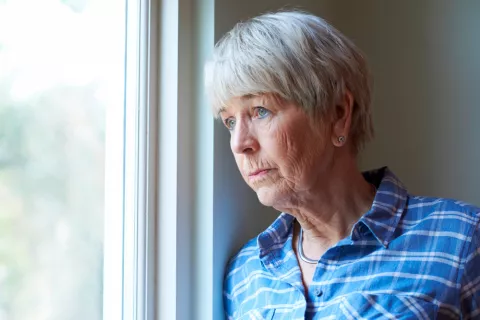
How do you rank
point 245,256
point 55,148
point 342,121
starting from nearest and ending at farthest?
point 55,148 < point 342,121 < point 245,256

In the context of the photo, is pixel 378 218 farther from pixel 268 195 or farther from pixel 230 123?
pixel 230 123

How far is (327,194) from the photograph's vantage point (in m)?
1.16

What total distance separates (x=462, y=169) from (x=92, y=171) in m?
1.00

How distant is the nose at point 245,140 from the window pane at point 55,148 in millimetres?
264

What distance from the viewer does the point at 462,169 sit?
1.56m

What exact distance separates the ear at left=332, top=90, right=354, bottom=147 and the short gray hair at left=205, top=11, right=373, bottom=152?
2 cm

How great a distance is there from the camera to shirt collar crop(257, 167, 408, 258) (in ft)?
3.63

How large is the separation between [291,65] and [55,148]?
468mm

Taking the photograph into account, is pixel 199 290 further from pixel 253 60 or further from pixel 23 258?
pixel 253 60

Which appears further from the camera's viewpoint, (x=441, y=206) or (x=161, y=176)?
(x=161, y=176)

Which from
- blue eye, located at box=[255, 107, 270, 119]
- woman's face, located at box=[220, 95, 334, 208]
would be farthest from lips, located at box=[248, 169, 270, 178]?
blue eye, located at box=[255, 107, 270, 119]

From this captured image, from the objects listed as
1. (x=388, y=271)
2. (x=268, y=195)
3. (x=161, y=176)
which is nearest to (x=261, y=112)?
(x=268, y=195)

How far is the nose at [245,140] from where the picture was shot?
110cm

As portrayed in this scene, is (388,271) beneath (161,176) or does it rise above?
beneath
